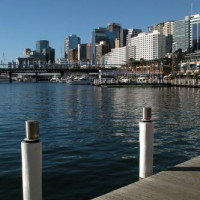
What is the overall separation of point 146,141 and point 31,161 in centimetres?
307

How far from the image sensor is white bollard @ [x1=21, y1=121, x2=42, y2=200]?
18.0ft

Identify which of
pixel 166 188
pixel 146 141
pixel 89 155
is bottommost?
pixel 89 155

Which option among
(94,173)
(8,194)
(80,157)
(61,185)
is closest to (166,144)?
(80,157)

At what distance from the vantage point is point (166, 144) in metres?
15.5

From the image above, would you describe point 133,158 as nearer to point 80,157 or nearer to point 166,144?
point 80,157

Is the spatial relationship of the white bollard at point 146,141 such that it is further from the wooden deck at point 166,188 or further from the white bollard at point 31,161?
the white bollard at point 31,161

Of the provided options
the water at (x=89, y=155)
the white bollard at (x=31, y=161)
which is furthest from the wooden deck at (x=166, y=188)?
the water at (x=89, y=155)

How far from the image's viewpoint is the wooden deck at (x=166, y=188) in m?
5.80

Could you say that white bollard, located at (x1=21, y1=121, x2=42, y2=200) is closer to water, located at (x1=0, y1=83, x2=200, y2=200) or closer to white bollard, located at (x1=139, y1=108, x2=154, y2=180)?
white bollard, located at (x1=139, y1=108, x2=154, y2=180)

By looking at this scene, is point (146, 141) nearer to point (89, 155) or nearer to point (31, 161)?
point (31, 161)

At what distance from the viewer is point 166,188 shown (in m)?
6.23

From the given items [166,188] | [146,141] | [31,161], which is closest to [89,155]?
[146,141]

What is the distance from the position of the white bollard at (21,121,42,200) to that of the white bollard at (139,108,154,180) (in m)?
2.84

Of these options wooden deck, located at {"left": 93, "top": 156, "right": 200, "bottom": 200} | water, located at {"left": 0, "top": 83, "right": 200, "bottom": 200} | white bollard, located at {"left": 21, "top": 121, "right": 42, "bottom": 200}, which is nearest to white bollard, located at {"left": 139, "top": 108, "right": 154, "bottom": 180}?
wooden deck, located at {"left": 93, "top": 156, "right": 200, "bottom": 200}
